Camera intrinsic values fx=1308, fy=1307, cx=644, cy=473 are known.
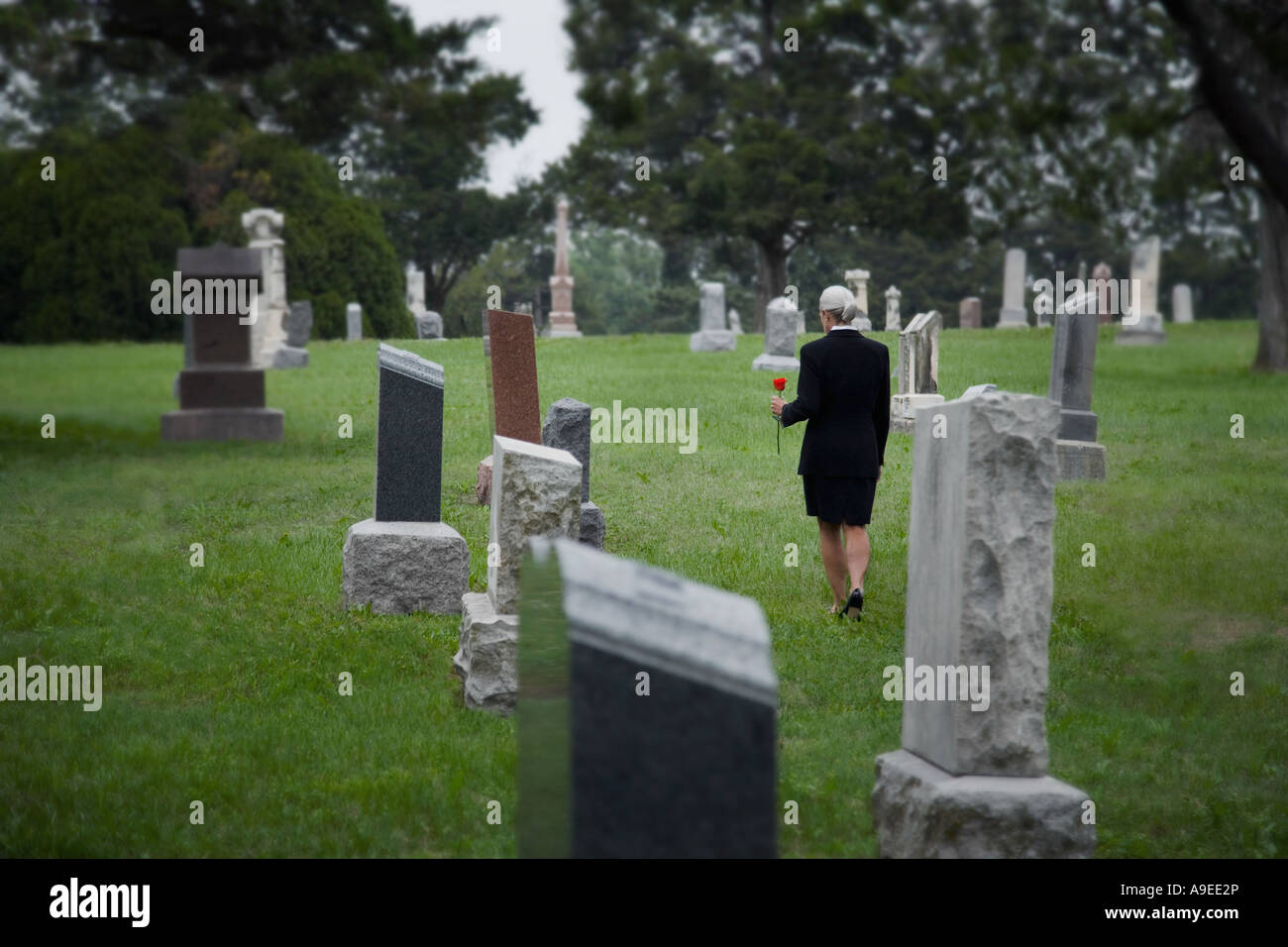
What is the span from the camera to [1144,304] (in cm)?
2842

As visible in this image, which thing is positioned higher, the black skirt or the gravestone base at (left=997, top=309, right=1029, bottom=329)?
the gravestone base at (left=997, top=309, right=1029, bottom=329)

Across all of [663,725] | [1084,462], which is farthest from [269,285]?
[663,725]

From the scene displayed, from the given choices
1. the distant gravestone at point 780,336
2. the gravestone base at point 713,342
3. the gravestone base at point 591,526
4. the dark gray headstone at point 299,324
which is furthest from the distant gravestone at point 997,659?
the dark gray headstone at point 299,324

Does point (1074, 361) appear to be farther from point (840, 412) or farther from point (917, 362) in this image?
point (840, 412)

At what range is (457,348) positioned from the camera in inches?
723

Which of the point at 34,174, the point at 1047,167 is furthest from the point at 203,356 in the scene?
the point at 34,174

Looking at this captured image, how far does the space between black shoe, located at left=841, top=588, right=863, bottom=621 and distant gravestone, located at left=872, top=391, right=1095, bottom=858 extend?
11.3 ft

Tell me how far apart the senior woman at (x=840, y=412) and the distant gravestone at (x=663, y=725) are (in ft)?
Result: 17.6

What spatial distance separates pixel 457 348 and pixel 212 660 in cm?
1150

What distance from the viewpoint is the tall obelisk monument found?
104ft

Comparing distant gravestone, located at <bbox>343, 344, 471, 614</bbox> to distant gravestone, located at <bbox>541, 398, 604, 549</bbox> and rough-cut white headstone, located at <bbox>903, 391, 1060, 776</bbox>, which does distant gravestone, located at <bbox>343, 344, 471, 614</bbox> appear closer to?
distant gravestone, located at <bbox>541, 398, 604, 549</bbox>

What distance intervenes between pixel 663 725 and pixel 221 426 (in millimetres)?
15839

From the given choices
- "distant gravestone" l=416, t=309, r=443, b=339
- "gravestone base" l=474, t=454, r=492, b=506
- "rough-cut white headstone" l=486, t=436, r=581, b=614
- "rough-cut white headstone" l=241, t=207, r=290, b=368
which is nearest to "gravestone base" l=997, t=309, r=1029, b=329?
"distant gravestone" l=416, t=309, r=443, b=339

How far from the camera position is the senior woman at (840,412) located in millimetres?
7828
